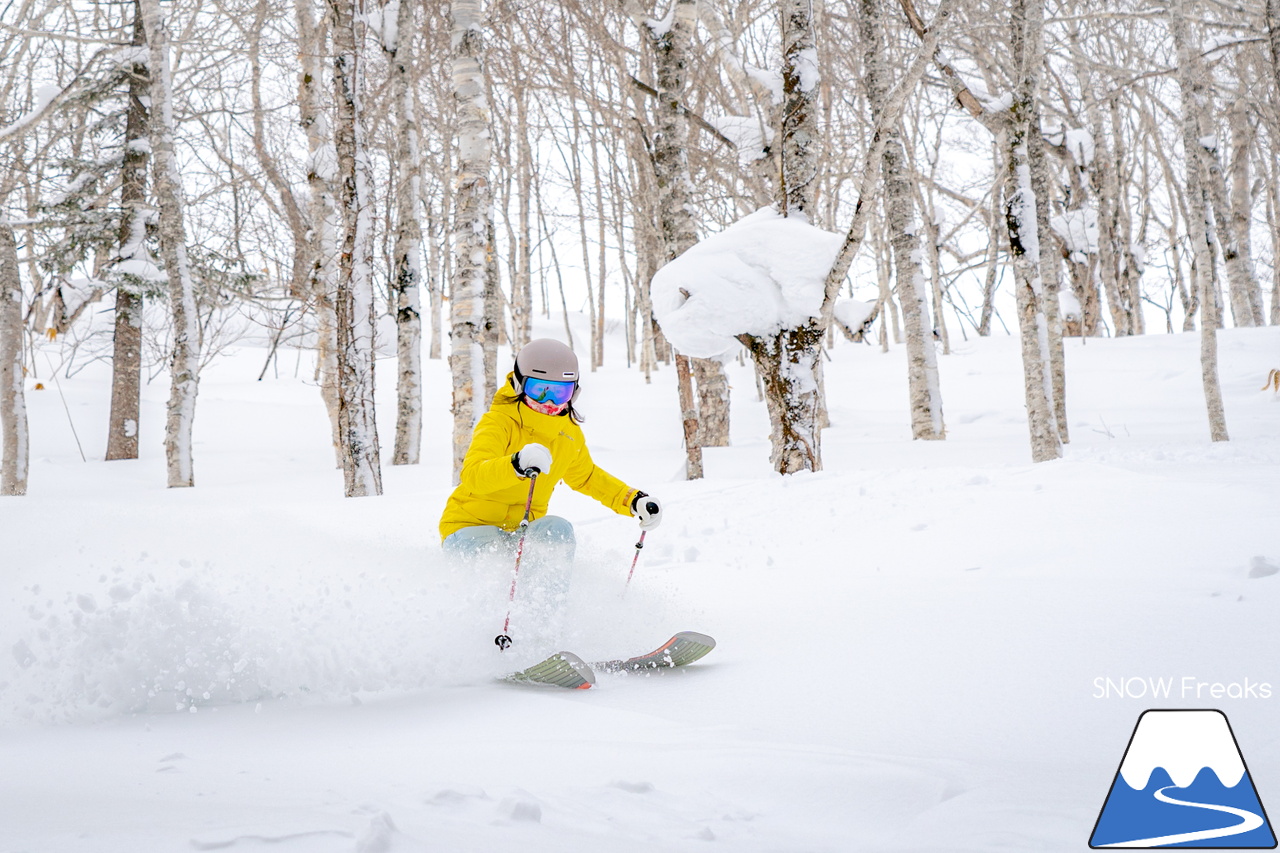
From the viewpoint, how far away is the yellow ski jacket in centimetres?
360

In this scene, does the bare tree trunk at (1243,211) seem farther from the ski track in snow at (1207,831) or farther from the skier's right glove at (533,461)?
the ski track in snow at (1207,831)

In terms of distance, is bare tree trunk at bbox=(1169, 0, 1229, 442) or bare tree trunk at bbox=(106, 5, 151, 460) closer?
bare tree trunk at bbox=(1169, 0, 1229, 442)

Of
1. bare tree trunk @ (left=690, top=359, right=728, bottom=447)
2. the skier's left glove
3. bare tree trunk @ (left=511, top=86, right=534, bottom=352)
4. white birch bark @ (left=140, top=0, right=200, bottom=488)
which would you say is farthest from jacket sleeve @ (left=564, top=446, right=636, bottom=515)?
bare tree trunk @ (left=511, top=86, right=534, bottom=352)

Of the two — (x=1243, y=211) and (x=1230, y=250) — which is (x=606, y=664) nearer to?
(x=1230, y=250)

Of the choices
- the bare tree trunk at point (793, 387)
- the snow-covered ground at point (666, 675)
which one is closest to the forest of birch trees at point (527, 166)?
the bare tree trunk at point (793, 387)

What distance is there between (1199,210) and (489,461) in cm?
829

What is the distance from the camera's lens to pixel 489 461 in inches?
141

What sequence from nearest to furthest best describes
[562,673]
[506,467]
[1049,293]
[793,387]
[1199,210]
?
[562,673] → [506,467] → [793,387] → [1199,210] → [1049,293]

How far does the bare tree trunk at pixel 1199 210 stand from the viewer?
8.12 metres

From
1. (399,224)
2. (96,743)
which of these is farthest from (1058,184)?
(96,743)

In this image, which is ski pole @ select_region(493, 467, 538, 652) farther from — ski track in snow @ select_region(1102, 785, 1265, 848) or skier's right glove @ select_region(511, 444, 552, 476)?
ski track in snow @ select_region(1102, 785, 1265, 848)

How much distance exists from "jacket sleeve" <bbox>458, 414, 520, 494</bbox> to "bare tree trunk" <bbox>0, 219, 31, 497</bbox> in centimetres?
1013

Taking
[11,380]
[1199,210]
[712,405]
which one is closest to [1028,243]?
[1199,210]

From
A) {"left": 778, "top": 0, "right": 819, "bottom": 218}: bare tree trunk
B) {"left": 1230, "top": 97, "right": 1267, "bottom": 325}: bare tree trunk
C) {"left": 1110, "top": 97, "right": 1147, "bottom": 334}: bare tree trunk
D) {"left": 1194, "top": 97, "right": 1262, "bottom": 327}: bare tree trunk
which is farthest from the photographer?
{"left": 1110, "top": 97, "right": 1147, "bottom": 334}: bare tree trunk
